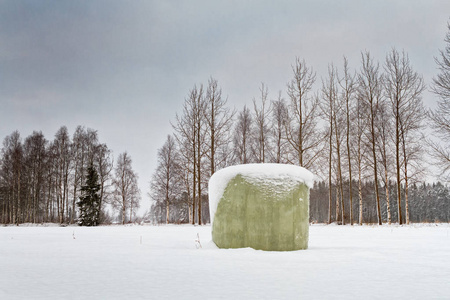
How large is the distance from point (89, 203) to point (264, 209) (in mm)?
21160

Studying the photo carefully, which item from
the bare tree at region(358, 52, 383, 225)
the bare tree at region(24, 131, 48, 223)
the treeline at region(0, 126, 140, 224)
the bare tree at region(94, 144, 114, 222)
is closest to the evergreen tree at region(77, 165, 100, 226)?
the treeline at region(0, 126, 140, 224)

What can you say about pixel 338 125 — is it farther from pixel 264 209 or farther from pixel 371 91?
pixel 264 209

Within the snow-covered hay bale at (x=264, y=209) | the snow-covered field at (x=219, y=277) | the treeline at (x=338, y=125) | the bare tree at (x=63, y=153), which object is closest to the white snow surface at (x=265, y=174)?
the snow-covered hay bale at (x=264, y=209)

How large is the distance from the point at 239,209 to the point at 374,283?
2.52 metres

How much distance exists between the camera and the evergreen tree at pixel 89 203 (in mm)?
22547

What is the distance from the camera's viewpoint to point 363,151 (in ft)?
63.5

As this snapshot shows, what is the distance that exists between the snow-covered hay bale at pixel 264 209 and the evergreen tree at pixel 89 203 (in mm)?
20548

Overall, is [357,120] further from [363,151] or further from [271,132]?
[271,132]

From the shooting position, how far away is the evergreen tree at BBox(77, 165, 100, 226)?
2255 cm

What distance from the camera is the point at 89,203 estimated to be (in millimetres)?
Result: 22672

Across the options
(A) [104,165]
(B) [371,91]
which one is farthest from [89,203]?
(B) [371,91]

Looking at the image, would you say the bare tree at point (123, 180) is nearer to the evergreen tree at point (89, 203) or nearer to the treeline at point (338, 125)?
the evergreen tree at point (89, 203)

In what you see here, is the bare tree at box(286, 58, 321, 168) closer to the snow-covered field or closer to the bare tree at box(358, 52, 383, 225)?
the bare tree at box(358, 52, 383, 225)

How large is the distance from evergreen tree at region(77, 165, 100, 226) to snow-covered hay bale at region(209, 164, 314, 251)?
20.5 metres
